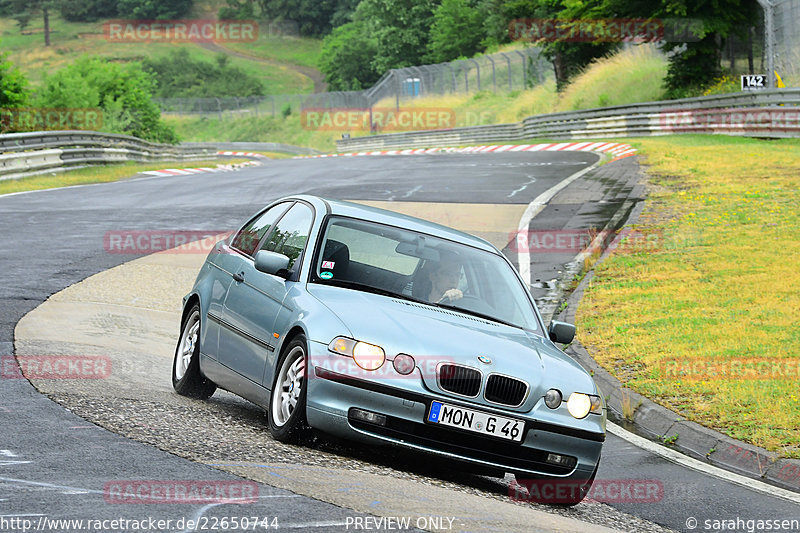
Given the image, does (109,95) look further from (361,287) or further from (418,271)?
(361,287)

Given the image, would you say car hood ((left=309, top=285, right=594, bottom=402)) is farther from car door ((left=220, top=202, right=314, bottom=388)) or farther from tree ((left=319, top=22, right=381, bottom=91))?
tree ((left=319, top=22, right=381, bottom=91))

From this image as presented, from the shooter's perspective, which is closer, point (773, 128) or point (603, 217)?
point (603, 217)

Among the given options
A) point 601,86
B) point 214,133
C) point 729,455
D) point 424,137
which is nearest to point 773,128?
point 601,86

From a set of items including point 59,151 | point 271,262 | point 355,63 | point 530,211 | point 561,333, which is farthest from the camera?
point 355,63

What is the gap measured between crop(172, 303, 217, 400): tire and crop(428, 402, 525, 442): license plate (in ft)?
8.35

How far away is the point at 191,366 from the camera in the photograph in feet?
28.0

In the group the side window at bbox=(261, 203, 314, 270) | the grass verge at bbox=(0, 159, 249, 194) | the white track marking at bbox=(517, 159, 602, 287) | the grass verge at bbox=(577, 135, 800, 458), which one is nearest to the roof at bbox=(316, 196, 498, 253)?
the side window at bbox=(261, 203, 314, 270)

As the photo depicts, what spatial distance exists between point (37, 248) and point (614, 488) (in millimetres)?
11029

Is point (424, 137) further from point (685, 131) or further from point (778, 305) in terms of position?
point (778, 305)

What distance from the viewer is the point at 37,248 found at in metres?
16.1

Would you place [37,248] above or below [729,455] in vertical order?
above

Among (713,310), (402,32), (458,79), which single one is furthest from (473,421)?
(402,32)

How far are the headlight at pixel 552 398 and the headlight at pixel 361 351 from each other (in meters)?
1.01

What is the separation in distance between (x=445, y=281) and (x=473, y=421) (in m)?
1.51
